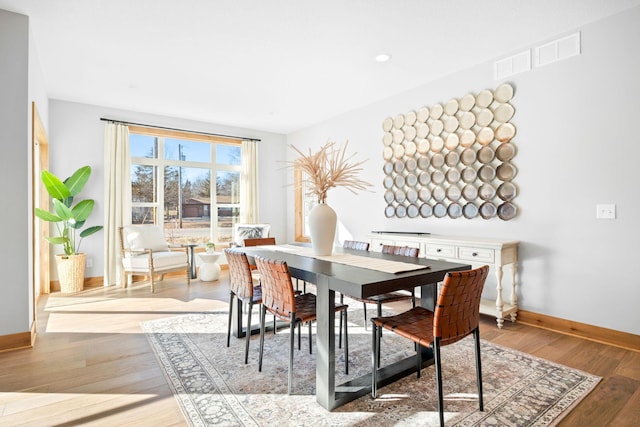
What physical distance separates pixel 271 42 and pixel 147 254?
11.5ft

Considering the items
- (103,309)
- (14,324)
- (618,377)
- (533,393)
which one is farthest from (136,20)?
(618,377)

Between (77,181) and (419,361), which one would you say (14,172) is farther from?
(419,361)

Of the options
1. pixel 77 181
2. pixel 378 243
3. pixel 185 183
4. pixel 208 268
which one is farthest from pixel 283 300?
pixel 185 183

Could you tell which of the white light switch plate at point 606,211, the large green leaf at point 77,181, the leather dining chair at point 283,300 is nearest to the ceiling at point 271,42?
the large green leaf at point 77,181

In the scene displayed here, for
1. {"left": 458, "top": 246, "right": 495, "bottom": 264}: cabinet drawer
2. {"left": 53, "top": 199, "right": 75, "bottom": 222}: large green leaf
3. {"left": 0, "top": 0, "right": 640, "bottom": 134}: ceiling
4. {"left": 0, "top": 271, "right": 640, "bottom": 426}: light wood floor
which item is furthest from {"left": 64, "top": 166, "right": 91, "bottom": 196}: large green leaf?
{"left": 458, "top": 246, "right": 495, "bottom": 264}: cabinet drawer

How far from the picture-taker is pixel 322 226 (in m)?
2.75

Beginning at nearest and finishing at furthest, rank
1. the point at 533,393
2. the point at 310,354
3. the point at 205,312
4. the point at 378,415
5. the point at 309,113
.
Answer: the point at 378,415
the point at 533,393
the point at 310,354
the point at 205,312
the point at 309,113

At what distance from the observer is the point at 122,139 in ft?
17.3

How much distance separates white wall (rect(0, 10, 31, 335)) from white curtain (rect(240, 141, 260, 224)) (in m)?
3.81

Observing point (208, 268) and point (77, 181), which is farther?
point (208, 268)

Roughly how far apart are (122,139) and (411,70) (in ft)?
14.2

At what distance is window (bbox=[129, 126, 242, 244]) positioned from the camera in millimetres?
5676

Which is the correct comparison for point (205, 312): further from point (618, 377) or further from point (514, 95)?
point (514, 95)

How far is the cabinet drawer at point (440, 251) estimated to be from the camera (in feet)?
11.6
